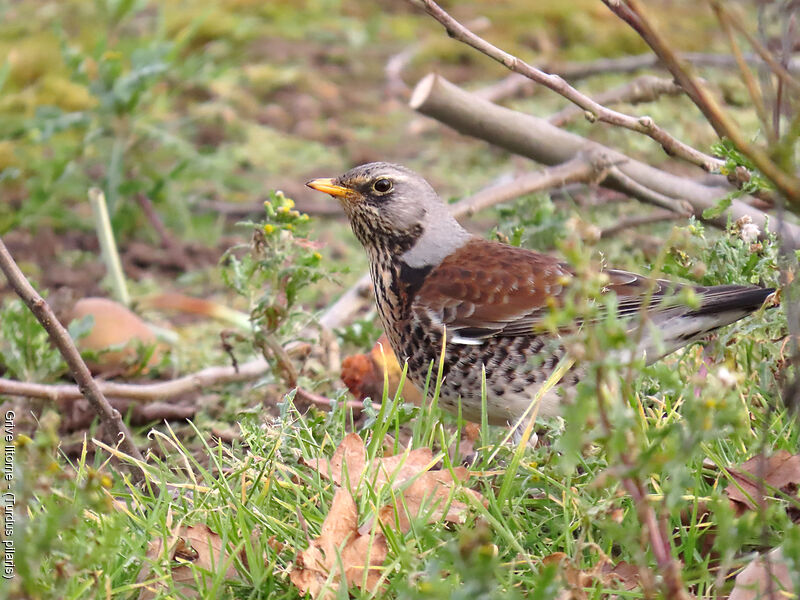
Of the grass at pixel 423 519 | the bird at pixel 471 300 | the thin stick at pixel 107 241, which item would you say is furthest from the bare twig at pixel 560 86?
the thin stick at pixel 107 241

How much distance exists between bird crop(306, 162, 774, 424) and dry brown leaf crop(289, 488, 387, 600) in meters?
0.68

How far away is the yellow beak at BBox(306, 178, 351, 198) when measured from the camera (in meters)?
3.99

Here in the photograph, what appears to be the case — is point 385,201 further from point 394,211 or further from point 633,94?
point 633,94

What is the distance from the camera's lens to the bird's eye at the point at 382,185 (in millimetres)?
4051

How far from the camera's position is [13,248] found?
5.89 m

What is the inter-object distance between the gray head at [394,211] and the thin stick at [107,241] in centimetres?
141

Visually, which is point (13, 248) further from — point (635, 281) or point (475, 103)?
point (635, 281)

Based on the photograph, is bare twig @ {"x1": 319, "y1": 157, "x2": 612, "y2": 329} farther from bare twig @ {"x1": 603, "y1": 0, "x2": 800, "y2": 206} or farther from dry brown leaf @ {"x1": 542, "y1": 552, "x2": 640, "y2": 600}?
dry brown leaf @ {"x1": 542, "y1": 552, "x2": 640, "y2": 600}

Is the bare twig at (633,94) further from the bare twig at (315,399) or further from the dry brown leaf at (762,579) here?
the dry brown leaf at (762,579)

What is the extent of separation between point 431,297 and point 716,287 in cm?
102

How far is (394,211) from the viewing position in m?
4.05

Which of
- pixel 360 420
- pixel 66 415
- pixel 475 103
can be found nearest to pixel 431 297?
pixel 360 420

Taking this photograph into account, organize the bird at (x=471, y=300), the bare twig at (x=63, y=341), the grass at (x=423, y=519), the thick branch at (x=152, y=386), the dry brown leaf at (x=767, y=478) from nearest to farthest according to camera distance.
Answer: the grass at (x=423, y=519), the dry brown leaf at (x=767, y=478), the bare twig at (x=63, y=341), the bird at (x=471, y=300), the thick branch at (x=152, y=386)

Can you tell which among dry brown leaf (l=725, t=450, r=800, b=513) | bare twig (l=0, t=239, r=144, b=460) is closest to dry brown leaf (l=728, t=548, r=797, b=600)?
dry brown leaf (l=725, t=450, r=800, b=513)
